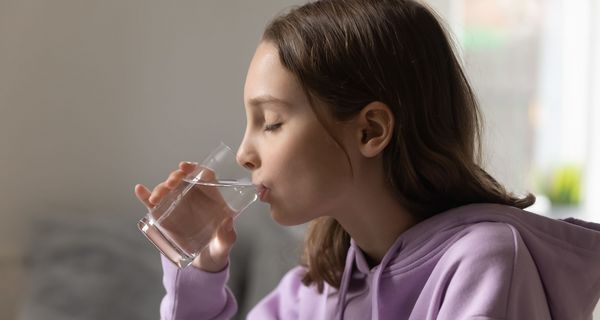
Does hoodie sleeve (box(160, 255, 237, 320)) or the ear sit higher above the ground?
the ear

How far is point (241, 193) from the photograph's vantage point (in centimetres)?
121

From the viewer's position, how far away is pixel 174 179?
1.28m

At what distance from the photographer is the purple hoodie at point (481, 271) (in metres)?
1.06

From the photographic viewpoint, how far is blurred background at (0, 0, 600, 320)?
1915mm

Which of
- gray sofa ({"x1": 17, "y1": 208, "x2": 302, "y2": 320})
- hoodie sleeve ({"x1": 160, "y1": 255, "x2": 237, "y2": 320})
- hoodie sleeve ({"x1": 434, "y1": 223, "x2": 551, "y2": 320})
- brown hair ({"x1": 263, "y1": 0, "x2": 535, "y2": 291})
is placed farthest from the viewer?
gray sofa ({"x1": 17, "y1": 208, "x2": 302, "y2": 320})

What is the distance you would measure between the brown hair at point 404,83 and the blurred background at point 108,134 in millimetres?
689

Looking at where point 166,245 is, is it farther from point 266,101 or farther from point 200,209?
point 266,101

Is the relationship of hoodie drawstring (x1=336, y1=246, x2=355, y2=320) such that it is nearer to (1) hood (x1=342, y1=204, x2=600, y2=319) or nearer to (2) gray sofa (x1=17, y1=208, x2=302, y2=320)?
(1) hood (x1=342, y1=204, x2=600, y2=319)

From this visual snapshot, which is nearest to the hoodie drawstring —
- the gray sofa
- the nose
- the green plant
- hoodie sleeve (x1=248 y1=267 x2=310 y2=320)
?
hoodie sleeve (x1=248 y1=267 x2=310 y2=320)

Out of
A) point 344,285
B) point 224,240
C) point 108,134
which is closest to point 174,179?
point 224,240

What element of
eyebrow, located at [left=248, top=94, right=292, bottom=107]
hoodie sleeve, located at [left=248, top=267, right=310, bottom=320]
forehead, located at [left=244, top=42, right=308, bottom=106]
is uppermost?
forehead, located at [left=244, top=42, right=308, bottom=106]

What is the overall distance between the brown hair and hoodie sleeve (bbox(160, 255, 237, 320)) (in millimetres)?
346

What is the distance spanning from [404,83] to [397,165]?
0.38 ft

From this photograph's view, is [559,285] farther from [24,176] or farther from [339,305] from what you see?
[24,176]
